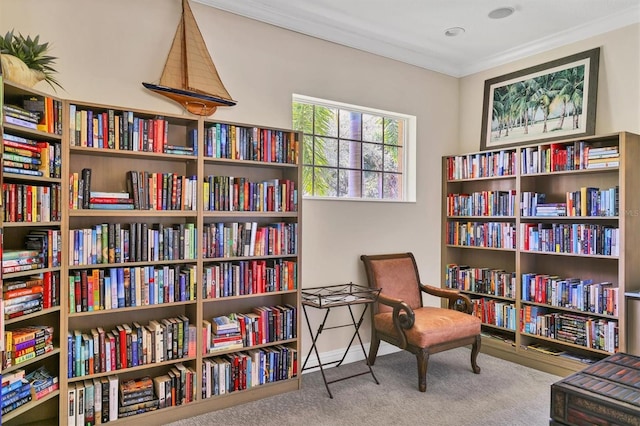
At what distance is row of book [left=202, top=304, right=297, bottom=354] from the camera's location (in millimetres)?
2941

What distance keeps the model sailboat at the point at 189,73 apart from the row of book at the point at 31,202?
979 mm

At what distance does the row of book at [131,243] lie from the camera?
8.20ft

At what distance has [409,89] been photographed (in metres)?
4.32

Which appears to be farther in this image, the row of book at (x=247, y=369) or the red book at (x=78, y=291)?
the row of book at (x=247, y=369)

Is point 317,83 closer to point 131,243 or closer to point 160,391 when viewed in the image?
point 131,243

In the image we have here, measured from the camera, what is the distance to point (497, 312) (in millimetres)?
4043

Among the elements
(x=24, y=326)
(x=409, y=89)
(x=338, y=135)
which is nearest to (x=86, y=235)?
(x=24, y=326)

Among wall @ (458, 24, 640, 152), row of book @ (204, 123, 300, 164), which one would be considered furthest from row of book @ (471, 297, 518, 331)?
row of book @ (204, 123, 300, 164)

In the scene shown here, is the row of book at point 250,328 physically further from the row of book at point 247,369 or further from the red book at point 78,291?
the red book at point 78,291

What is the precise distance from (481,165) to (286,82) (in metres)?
2.11

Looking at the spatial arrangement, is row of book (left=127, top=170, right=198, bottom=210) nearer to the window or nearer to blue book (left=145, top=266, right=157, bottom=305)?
blue book (left=145, top=266, right=157, bottom=305)

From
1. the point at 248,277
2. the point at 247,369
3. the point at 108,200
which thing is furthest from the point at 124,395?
the point at 108,200

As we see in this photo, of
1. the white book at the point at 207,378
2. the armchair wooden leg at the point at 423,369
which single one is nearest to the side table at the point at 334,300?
the armchair wooden leg at the point at 423,369

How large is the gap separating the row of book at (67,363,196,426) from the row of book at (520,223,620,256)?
3.01m
